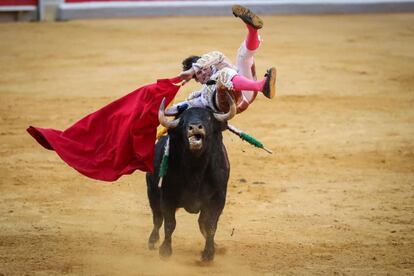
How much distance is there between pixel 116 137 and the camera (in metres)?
6.49

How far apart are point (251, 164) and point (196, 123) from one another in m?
3.10

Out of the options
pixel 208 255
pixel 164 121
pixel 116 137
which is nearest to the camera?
pixel 164 121

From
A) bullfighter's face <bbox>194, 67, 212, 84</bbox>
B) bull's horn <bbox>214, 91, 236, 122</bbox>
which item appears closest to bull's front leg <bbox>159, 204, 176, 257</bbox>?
bull's horn <bbox>214, 91, 236, 122</bbox>

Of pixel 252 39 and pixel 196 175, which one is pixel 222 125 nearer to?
pixel 196 175

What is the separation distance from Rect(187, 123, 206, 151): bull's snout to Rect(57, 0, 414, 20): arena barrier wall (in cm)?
1116

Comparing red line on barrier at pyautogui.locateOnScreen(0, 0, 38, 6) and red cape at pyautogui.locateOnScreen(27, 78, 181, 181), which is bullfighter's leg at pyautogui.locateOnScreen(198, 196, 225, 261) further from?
red line on barrier at pyautogui.locateOnScreen(0, 0, 38, 6)

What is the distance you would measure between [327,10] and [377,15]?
893mm

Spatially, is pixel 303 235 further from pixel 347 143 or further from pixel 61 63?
pixel 61 63

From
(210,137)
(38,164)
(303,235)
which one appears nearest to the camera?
(210,137)

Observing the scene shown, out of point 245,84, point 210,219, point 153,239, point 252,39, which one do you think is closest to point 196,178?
point 210,219

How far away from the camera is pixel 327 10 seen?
1806 centimetres

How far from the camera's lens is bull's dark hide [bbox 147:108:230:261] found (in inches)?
240

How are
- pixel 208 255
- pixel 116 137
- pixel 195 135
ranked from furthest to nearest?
pixel 116 137, pixel 208 255, pixel 195 135

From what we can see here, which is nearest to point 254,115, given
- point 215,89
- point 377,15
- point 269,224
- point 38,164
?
point 38,164
